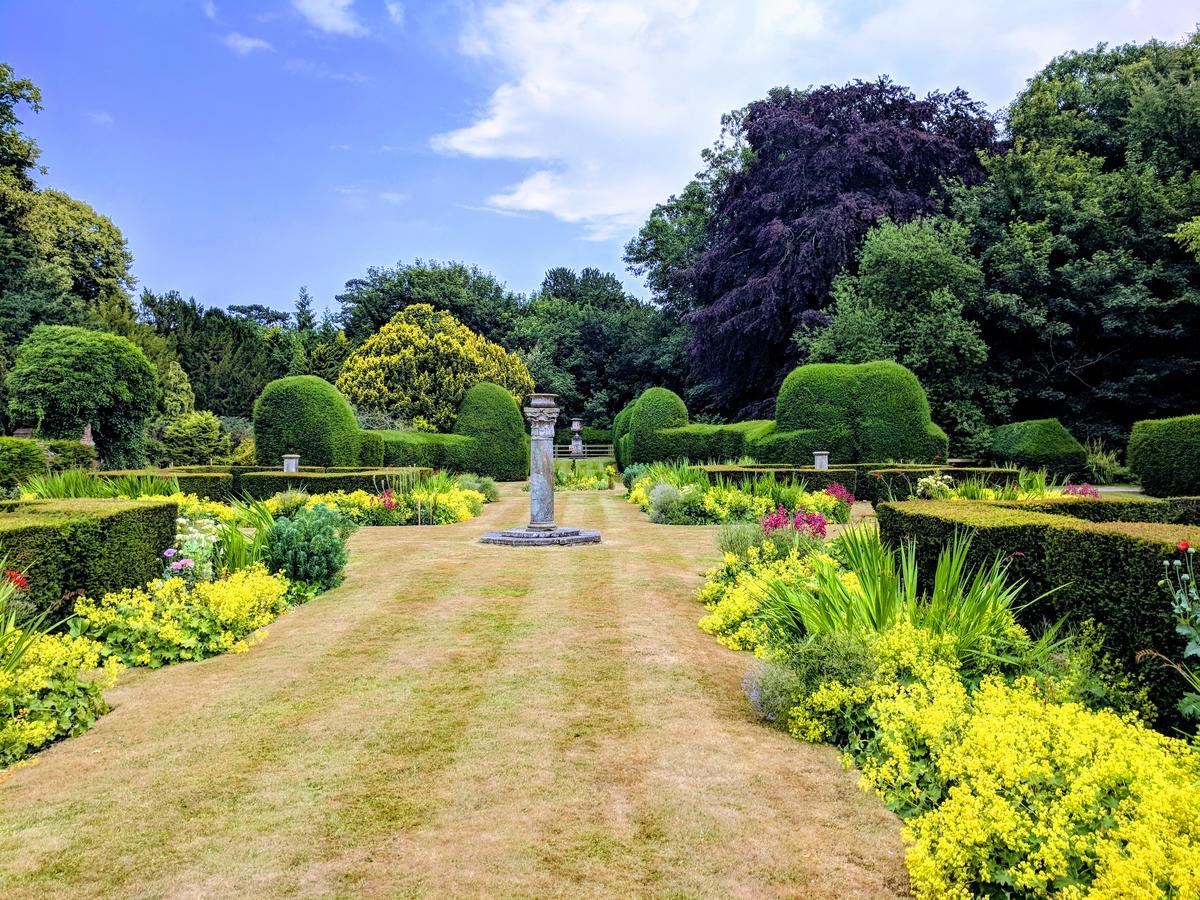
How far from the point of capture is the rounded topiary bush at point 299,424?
18672 mm

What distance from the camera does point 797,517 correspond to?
8.97 m

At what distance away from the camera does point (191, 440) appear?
2691 centimetres

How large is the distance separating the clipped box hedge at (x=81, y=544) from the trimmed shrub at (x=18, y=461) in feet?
27.1

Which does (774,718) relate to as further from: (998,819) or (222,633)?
(222,633)

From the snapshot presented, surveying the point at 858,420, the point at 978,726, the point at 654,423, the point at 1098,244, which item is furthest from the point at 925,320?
the point at 978,726

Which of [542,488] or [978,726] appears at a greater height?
[542,488]

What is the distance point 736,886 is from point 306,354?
140 ft

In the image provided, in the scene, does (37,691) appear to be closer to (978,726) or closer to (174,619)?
(174,619)

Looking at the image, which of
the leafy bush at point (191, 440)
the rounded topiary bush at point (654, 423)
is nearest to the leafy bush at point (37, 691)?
the rounded topiary bush at point (654, 423)

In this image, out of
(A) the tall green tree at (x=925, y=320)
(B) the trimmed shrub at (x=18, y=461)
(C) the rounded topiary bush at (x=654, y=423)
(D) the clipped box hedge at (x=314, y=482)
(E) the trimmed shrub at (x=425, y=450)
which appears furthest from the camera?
(C) the rounded topiary bush at (x=654, y=423)

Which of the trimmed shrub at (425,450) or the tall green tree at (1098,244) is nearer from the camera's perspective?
the trimmed shrub at (425,450)

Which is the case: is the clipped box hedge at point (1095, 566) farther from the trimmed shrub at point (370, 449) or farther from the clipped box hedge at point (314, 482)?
the trimmed shrub at point (370, 449)

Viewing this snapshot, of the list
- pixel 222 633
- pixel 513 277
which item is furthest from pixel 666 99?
pixel 513 277

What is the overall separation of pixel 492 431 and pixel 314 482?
32.0ft
